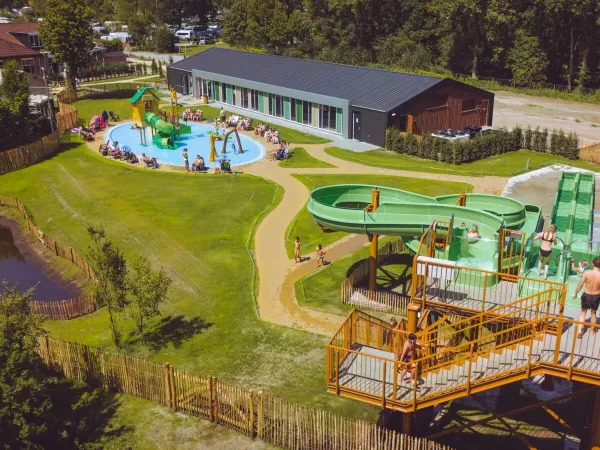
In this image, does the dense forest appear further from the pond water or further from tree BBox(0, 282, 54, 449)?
tree BBox(0, 282, 54, 449)

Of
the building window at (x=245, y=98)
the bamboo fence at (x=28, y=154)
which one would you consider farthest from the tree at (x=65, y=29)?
the bamboo fence at (x=28, y=154)

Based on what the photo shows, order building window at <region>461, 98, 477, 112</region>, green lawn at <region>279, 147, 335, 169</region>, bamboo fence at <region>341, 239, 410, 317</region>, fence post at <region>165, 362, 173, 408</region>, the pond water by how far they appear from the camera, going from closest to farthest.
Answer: fence post at <region>165, 362, 173, 408</region> < bamboo fence at <region>341, 239, 410, 317</region> < the pond water < green lawn at <region>279, 147, 335, 169</region> < building window at <region>461, 98, 477, 112</region>

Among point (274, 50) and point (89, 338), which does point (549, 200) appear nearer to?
point (89, 338)

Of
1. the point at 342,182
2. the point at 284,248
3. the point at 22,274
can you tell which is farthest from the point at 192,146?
the point at 22,274

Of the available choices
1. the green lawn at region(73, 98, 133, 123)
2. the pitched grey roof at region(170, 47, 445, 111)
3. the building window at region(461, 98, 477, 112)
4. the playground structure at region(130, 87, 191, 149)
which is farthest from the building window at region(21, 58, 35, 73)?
the building window at region(461, 98, 477, 112)

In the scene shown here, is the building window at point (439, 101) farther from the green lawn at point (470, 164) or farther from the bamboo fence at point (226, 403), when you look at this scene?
the bamboo fence at point (226, 403)

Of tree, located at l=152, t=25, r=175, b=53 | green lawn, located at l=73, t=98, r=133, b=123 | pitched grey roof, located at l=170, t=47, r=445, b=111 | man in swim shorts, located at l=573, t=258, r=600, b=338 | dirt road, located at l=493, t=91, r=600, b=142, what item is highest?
tree, located at l=152, t=25, r=175, b=53

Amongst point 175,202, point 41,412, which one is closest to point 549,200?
point 175,202
